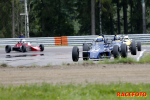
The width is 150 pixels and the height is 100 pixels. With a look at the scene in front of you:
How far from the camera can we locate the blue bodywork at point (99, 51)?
15.2 meters

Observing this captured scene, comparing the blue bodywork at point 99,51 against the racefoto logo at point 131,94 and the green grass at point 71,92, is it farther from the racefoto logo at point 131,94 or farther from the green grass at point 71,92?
the racefoto logo at point 131,94

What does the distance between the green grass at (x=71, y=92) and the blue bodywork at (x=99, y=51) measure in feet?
21.5

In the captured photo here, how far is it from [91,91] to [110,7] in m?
35.2

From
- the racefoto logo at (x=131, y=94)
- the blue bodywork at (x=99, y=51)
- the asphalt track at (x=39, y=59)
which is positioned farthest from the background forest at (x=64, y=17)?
the racefoto logo at (x=131, y=94)

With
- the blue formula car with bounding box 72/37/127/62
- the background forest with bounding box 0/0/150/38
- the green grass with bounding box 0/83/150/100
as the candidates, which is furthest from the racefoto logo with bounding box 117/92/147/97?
the background forest with bounding box 0/0/150/38

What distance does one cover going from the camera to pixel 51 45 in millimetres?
31500

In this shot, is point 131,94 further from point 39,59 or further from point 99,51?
point 39,59

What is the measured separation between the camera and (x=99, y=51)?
15367mm

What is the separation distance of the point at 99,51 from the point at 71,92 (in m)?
7.81

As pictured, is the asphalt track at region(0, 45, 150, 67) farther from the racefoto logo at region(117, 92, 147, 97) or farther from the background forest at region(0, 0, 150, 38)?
the background forest at region(0, 0, 150, 38)

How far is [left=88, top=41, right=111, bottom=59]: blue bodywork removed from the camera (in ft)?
49.9

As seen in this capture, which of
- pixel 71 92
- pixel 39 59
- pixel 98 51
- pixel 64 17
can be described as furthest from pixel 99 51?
pixel 64 17

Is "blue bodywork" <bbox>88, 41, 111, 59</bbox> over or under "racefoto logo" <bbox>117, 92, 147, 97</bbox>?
over

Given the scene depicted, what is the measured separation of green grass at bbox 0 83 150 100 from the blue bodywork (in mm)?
6541
